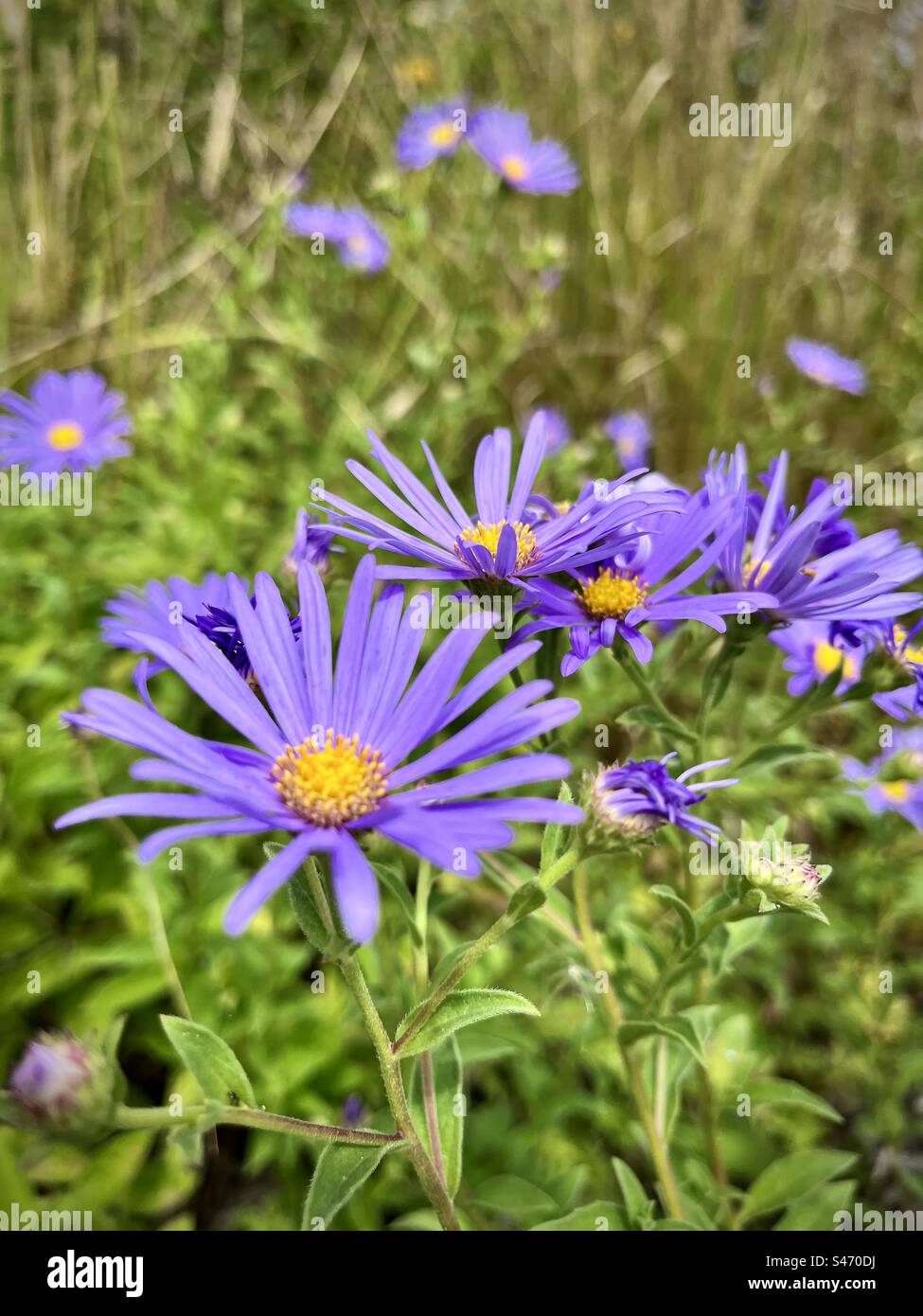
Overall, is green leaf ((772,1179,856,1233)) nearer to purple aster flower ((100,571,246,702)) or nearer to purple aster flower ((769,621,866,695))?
purple aster flower ((769,621,866,695))

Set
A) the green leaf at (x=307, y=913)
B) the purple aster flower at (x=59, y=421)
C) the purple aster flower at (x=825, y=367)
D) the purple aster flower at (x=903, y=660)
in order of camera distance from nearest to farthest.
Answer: the green leaf at (x=307, y=913) < the purple aster flower at (x=903, y=660) < the purple aster flower at (x=59, y=421) < the purple aster flower at (x=825, y=367)

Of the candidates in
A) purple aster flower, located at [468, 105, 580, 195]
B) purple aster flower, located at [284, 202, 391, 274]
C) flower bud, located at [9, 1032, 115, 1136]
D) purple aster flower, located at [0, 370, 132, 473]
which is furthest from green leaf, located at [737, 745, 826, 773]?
purple aster flower, located at [284, 202, 391, 274]

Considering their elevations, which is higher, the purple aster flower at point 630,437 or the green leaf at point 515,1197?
the purple aster flower at point 630,437

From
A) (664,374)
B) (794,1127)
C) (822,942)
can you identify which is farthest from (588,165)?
(794,1127)

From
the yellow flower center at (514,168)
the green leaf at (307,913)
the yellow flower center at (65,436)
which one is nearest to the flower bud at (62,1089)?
the green leaf at (307,913)

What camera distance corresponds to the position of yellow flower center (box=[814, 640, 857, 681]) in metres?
1.22

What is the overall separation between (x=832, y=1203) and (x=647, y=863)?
40.0 inches

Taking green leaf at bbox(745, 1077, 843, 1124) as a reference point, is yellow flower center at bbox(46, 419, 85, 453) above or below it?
above

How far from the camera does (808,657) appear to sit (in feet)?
4.63

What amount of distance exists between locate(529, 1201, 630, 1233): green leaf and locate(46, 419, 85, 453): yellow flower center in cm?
247

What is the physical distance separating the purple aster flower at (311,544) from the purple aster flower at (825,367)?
7.06ft

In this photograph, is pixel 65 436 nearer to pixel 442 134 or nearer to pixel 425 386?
pixel 425 386

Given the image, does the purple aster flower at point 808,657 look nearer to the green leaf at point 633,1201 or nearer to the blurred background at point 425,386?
the blurred background at point 425,386

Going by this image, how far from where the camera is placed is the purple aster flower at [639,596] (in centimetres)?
94
